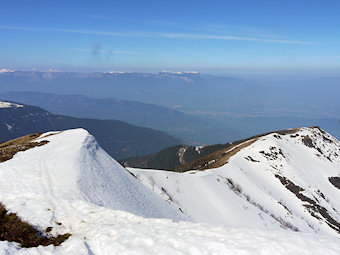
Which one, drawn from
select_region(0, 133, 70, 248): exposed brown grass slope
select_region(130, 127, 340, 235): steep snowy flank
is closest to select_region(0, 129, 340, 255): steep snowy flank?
select_region(0, 133, 70, 248): exposed brown grass slope

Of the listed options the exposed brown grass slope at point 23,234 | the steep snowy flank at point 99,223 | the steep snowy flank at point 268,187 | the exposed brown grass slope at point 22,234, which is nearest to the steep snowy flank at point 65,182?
the steep snowy flank at point 99,223

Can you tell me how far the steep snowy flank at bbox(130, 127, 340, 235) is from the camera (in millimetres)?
46969

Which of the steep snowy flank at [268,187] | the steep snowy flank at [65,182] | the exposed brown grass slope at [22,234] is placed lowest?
the steep snowy flank at [268,187]

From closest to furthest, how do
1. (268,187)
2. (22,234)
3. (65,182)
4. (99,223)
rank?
(22,234) < (99,223) < (65,182) < (268,187)

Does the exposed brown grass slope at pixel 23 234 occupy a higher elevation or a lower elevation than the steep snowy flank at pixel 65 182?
higher

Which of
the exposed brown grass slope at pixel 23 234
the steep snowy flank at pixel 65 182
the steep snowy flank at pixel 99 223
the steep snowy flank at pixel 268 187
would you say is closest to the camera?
the steep snowy flank at pixel 99 223

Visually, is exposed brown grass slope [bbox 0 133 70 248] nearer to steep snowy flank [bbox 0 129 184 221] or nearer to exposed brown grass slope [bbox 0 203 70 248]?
exposed brown grass slope [bbox 0 203 70 248]

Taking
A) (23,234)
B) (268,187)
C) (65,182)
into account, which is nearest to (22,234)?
(23,234)

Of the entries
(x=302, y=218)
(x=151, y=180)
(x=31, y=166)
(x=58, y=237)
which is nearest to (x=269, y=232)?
(x=58, y=237)

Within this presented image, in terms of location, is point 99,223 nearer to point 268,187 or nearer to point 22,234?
point 22,234

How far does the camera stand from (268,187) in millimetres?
70000

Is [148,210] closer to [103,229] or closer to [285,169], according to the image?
[103,229]

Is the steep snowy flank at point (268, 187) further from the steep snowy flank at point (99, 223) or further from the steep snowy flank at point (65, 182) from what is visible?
the steep snowy flank at point (99, 223)

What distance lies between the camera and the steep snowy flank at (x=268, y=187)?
47.0 metres
